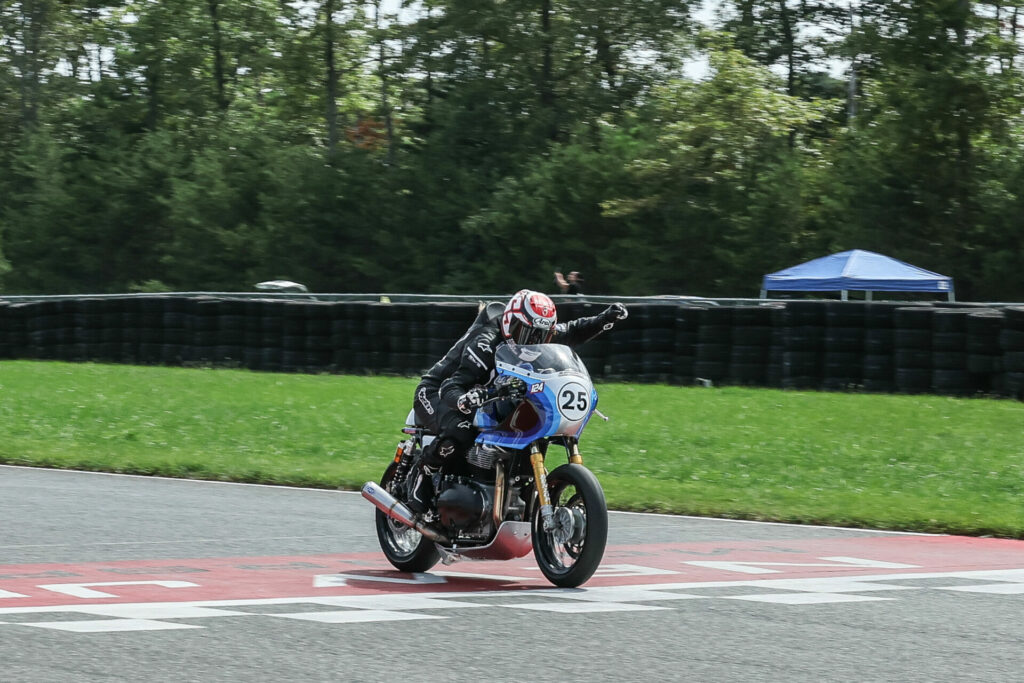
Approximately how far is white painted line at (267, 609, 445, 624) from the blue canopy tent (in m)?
23.0

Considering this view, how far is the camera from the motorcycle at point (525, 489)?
8016 mm

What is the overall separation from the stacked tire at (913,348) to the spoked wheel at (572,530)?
37.7ft

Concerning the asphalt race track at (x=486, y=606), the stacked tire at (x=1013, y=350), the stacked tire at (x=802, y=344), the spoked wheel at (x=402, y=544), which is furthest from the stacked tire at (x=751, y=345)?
the spoked wheel at (x=402, y=544)

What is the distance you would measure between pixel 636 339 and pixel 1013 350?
5104mm

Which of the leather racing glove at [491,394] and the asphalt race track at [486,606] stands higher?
the leather racing glove at [491,394]

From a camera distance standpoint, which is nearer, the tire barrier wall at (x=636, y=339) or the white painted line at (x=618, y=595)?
the white painted line at (x=618, y=595)

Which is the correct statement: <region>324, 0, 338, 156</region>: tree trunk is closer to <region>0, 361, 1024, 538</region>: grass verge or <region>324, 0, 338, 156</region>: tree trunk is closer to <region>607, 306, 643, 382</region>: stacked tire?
<region>0, 361, 1024, 538</region>: grass verge

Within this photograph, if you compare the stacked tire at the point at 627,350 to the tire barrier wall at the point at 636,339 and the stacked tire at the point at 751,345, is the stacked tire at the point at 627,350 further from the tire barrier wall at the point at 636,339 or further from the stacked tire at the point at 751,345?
the stacked tire at the point at 751,345

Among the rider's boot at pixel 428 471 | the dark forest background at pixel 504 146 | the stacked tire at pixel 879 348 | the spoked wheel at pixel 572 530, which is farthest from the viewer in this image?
the dark forest background at pixel 504 146

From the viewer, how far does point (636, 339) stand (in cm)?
2141

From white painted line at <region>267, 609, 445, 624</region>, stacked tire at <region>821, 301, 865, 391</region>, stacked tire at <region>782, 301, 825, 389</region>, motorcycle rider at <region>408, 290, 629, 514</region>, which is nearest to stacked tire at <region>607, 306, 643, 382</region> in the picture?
stacked tire at <region>782, 301, 825, 389</region>

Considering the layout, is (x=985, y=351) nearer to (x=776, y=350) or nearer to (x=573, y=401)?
(x=776, y=350)

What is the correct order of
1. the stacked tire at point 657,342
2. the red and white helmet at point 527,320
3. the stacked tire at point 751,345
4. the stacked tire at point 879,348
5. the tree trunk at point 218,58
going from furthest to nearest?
1. the tree trunk at point 218,58
2. the stacked tire at point 657,342
3. the stacked tire at point 751,345
4. the stacked tire at point 879,348
5. the red and white helmet at point 527,320

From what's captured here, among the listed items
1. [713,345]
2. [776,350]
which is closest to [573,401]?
[776,350]
